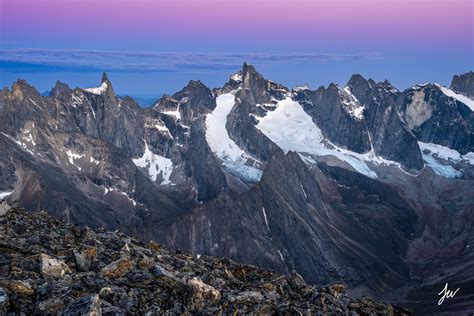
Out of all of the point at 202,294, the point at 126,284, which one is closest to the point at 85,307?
the point at 126,284

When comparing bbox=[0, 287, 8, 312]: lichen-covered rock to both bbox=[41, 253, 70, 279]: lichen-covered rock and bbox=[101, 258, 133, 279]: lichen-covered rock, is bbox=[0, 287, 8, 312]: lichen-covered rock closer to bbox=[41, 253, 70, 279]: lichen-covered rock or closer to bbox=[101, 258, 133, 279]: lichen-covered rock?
bbox=[41, 253, 70, 279]: lichen-covered rock

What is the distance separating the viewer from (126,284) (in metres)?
48.9

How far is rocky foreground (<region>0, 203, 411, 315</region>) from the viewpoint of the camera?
4294cm

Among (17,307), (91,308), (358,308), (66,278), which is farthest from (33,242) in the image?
(358,308)

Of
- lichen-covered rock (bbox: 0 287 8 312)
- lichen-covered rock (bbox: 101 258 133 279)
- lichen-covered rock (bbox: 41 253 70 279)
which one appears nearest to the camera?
lichen-covered rock (bbox: 0 287 8 312)

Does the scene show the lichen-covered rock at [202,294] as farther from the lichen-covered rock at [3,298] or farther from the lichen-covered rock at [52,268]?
the lichen-covered rock at [3,298]

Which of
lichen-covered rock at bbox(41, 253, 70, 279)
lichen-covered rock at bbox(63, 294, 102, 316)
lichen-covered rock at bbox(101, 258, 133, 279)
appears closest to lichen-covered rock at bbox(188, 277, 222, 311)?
lichen-covered rock at bbox(101, 258, 133, 279)

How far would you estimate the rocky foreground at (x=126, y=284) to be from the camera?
4294 cm

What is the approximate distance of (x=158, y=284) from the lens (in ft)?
163

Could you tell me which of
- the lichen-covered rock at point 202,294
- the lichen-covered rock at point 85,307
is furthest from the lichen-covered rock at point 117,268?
the lichen-covered rock at point 85,307

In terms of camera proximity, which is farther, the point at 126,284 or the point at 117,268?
the point at 117,268

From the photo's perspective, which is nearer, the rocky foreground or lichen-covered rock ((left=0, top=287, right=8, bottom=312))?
lichen-covered rock ((left=0, top=287, right=8, bottom=312))

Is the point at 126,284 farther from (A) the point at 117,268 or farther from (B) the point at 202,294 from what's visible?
(B) the point at 202,294

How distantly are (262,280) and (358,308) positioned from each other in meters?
9.22
